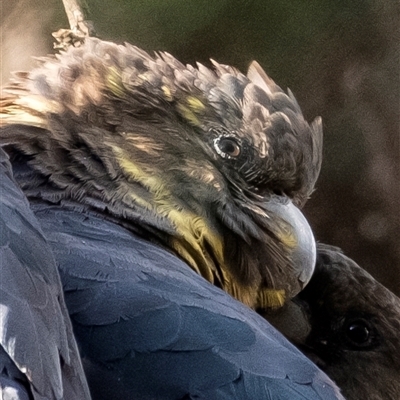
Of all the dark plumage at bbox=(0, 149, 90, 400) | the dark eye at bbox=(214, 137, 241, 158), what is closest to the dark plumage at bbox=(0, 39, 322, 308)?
the dark eye at bbox=(214, 137, 241, 158)

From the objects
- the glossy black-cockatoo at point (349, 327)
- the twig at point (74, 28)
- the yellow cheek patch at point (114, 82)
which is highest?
the twig at point (74, 28)

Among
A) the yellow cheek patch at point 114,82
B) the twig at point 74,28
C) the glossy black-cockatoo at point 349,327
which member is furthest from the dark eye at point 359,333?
the twig at point 74,28

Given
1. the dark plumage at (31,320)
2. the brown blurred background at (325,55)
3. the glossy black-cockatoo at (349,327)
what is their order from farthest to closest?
the brown blurred background at (325,55) < the glossy black-cockatoo at (349,327) < the dark plumage at (31,320)

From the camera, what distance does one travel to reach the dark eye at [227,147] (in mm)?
1355

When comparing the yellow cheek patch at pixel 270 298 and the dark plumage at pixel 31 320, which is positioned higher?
the dark plumage at pixel 31 320

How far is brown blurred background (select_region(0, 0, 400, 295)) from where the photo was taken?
1472mm

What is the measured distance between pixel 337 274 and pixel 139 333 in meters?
0.58

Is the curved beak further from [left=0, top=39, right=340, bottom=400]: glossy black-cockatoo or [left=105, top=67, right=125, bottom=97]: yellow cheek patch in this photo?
[left=105, top=67, right=125, bottom=97]: yellow cheek patch

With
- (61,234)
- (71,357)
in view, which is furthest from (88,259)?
(71,357)

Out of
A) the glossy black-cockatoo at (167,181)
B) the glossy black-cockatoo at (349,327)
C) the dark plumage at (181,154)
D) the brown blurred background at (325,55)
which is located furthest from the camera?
the brown blurred background at (325,55)

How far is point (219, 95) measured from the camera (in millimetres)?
1369

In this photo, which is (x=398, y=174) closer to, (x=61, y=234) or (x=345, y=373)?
(x=345, y=373)

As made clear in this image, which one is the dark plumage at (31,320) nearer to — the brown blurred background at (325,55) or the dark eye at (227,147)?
the dark eye at (227,147)

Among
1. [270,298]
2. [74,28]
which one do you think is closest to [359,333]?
[270,298]
